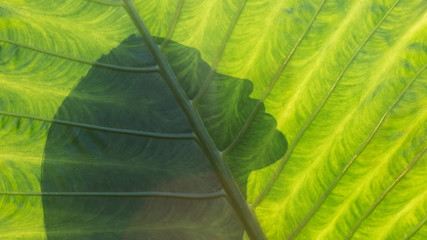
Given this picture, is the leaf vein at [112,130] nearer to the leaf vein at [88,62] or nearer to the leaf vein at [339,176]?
the leaf vein at [88,62]

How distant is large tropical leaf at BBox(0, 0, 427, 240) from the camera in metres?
0.91

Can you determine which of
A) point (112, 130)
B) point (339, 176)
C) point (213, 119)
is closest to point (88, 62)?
point (112, 130)

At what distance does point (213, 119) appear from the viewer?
0.97 meters

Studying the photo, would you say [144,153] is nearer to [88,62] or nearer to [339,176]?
[88,62]

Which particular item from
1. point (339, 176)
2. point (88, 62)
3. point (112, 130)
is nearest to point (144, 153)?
point (112, 130)

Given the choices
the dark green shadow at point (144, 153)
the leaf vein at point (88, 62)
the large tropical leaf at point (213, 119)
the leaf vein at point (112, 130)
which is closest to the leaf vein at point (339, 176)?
the large tropical leaf at point (213, 119)

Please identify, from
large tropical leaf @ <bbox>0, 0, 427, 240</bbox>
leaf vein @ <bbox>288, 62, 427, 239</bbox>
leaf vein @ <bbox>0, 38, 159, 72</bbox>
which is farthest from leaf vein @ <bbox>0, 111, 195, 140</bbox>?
leaf vein @ <bbox>288, 62, 427, 239</bbox>

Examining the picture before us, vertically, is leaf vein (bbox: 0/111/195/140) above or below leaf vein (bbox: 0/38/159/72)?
below

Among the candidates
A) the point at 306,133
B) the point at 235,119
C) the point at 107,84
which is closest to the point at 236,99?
the point at 235,119

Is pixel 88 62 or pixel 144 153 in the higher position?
pixel 88 62

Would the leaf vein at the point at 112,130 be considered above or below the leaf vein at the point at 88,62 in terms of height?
below

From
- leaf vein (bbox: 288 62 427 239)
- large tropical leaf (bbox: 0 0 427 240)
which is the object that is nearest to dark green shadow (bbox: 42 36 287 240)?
large tropical leaf (bbox: 0 0 427 240)

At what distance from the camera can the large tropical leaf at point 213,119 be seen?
35.7 inches

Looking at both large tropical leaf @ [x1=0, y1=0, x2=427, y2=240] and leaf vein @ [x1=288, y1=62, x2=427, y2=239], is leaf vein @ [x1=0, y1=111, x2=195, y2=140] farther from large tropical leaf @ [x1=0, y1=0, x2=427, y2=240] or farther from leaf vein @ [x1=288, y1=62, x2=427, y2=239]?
leaf vein @ [x1=288, y1=62, x2=427, y2=239]
